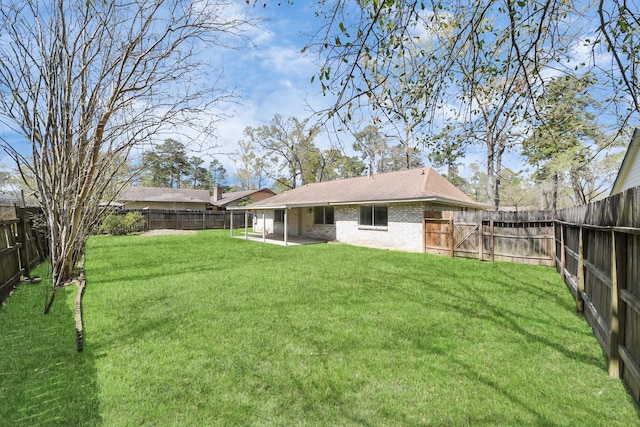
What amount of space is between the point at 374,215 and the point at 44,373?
1217 centimetres

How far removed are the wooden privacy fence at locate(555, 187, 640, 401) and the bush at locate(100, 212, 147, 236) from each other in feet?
69.1

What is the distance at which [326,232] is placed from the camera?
16281mm

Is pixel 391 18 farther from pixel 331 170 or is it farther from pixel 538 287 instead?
pixel 331 170

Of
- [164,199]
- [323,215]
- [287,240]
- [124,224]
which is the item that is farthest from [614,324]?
[164,199]

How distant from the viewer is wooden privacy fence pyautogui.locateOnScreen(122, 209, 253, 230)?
22.0 meters

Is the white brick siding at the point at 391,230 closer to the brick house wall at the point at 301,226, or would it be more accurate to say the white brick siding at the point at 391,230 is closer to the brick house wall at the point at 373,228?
the brick house wall at the point at 373,228

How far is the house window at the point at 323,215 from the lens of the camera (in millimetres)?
16375

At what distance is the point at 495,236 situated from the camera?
32.4ft

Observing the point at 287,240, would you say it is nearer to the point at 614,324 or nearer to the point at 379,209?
the point at 379,209

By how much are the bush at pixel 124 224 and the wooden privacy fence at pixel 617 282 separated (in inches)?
829

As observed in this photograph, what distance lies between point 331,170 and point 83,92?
29.3 metres

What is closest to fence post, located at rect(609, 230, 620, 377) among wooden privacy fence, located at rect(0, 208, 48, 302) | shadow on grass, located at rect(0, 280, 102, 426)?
shadow on grass, located at rect(0, 280, 102, 426)

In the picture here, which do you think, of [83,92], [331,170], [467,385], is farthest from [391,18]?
[331,170]

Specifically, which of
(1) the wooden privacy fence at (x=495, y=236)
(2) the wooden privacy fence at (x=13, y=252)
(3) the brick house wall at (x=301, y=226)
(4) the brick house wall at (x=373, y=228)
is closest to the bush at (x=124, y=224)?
(3) the brick house wall at (x=301, y=226)
